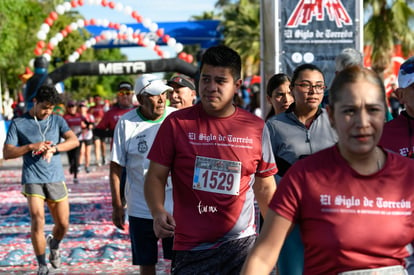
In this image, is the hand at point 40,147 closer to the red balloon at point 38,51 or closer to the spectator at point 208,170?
the spectator at point 208,170

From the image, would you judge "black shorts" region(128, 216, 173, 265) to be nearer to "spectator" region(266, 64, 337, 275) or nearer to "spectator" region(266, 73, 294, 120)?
"spectator" region(266, 64, 337, 275)

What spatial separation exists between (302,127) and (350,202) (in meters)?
2.51

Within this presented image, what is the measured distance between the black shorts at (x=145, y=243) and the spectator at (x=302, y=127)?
124 centimetres

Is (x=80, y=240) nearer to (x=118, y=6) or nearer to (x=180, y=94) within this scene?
(x=180, y=94)

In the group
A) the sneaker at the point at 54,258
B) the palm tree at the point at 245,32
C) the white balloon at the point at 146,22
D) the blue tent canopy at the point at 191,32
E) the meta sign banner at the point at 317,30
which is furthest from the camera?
the palm tree at the point at 245,32

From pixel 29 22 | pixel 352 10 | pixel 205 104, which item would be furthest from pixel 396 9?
pixel 29 22

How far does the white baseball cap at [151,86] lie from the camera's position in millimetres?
6137

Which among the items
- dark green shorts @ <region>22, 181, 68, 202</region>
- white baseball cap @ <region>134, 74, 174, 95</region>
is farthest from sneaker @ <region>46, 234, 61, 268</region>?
white baseball cap @ <region>134, 74, 174, 95</region>

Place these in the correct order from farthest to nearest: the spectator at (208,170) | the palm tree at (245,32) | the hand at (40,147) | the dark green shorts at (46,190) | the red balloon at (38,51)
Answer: the palm tree at (245,32) → the red balloon at (38,51) → the dark green shorts at (46,190) → the hand at (40,147) → the spectator at (208,170)

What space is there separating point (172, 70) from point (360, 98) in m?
19.5

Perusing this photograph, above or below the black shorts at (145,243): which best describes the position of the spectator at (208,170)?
above

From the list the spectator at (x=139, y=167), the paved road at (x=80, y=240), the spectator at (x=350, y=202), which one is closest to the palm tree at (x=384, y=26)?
the paved road at (x=80, y=240)

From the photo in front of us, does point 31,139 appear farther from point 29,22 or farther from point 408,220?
point 29,22

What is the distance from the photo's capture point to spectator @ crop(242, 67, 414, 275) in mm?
2643
